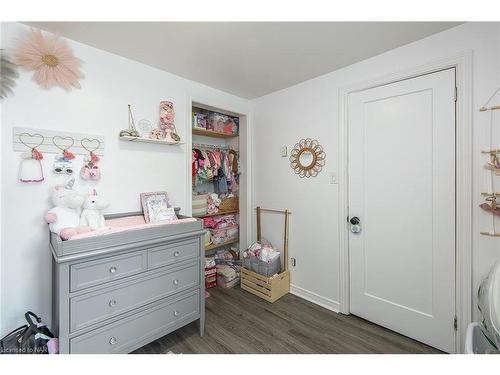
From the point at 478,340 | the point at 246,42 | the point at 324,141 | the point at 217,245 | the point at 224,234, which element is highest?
the point at 246,42

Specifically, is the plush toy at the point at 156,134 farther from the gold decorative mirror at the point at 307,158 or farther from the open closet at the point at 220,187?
the gold decorative mirror at the point at 307,158

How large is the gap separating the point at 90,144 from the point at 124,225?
67cm

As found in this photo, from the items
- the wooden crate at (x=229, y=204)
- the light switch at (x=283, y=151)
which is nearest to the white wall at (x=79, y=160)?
the wooden crate at (x=229, y=204)

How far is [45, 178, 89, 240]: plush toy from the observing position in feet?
4.67

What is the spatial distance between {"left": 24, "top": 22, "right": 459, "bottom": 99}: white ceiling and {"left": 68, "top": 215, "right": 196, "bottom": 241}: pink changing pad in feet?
4.36

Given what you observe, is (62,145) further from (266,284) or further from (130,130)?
(266,284)

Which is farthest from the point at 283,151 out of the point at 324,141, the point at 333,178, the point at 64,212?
the point at 64,212

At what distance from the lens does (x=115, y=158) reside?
1839mm

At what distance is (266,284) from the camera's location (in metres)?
2.37

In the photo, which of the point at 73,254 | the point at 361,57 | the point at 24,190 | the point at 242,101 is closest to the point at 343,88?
the point at 361,57

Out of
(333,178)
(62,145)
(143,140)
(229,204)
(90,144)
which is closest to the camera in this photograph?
(62,145)

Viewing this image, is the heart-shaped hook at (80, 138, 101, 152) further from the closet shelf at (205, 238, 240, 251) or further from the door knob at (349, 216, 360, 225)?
the door knob at (349, 216, 360, 225)

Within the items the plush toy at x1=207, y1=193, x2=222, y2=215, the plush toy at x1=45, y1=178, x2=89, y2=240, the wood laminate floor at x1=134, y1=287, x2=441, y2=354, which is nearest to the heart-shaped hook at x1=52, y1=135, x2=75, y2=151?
→ the plush toy at x1=45, y1=178, x2=89, y2=240

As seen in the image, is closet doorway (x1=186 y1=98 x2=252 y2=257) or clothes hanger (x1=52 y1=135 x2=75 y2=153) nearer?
clothes hanger (x1=52 y1=135 x2=75 y2=153)
